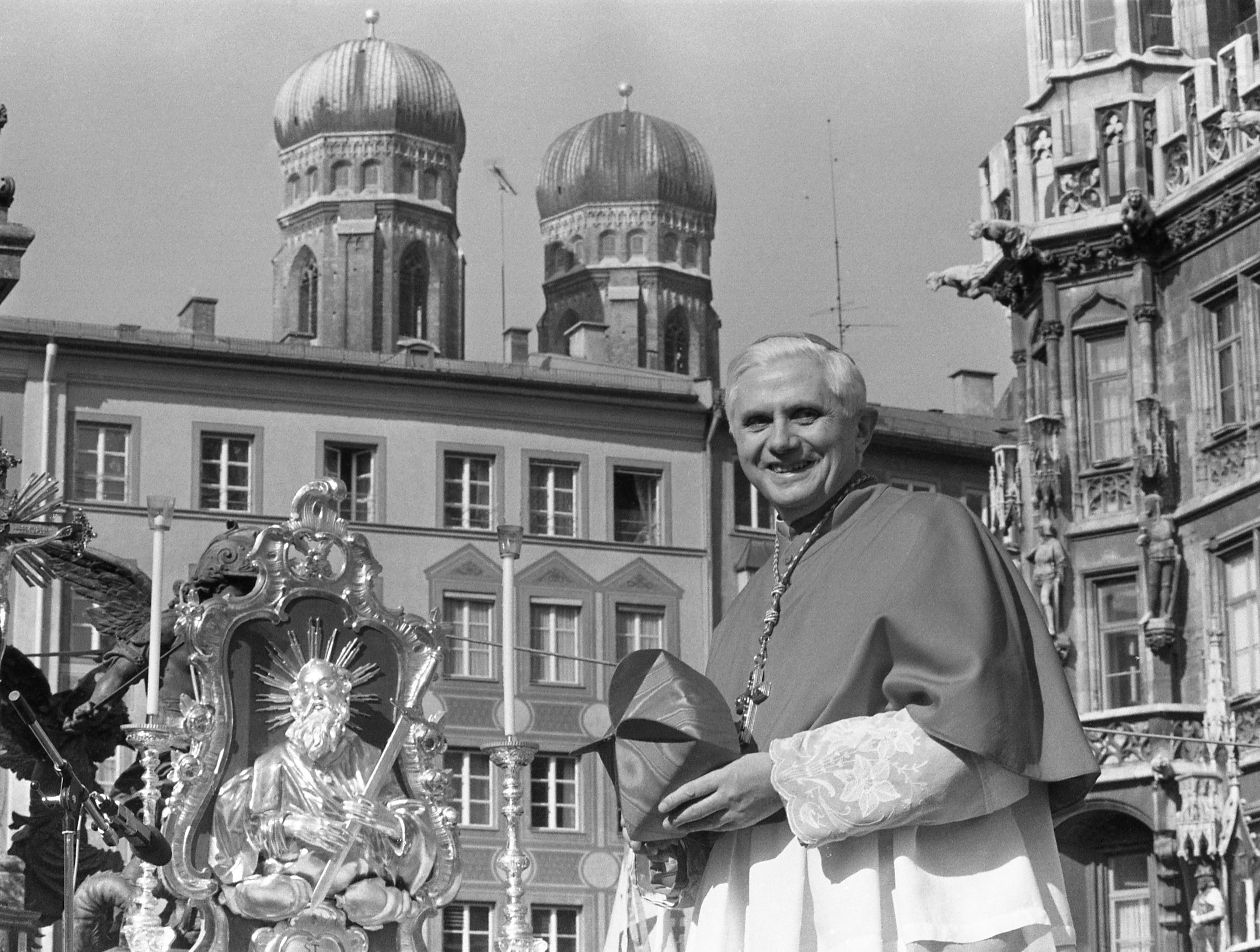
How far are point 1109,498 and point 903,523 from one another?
24.3 metres

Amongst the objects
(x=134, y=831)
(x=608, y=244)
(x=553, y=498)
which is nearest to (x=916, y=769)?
(x=134, y=831)

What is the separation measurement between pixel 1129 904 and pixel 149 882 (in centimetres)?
1439

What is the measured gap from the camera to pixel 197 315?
5494 centimetres

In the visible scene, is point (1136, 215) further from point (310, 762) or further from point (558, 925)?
point (558, 925)

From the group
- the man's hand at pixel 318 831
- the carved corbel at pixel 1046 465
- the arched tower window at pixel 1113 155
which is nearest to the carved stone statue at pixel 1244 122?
the arched tower window at pixel 1113 155

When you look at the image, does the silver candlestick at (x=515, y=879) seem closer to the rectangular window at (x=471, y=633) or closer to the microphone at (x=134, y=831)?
the microphone at (x=134, y=831)

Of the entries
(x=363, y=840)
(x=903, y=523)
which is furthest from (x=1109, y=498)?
(x=903, y=523)

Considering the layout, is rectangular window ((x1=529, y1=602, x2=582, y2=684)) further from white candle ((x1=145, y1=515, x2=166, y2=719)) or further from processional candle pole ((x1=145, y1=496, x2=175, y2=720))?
white candle ((x1=145, y1=515, x2=166, y2=719))

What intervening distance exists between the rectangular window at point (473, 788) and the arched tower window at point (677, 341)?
46.5m

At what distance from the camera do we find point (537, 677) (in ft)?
138

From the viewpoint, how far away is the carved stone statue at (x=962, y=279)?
97.7 ft

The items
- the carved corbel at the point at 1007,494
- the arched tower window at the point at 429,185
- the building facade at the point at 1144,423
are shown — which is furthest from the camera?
the arched tower window at the point at 429,185

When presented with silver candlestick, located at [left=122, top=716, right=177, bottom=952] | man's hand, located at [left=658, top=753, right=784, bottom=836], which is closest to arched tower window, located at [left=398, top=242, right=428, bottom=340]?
silver candlestick, located at [left=122, top=716, right=177, bottom=952]

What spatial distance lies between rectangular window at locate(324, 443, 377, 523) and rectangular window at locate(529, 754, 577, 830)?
5.08m
